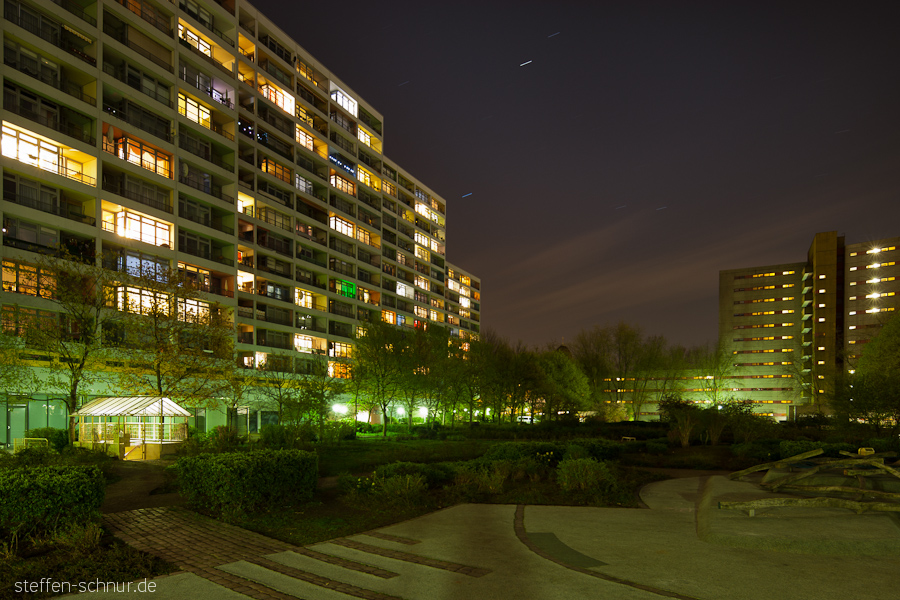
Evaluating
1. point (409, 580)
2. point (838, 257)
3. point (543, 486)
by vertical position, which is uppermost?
point (838, 257)

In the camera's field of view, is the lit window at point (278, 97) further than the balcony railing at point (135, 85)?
Yes

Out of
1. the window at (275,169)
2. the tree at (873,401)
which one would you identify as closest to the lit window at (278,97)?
the window at (275,169)

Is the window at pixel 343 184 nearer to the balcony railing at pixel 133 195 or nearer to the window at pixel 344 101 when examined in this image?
the window at pixel 344 101

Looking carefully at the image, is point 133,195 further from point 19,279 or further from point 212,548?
point 212,548

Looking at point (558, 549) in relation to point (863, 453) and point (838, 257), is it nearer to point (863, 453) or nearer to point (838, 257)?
point (863, 453)

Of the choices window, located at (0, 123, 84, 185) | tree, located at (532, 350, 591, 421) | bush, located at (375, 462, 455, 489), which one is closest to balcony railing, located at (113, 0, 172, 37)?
window, located at (0, 123, 84, 185)

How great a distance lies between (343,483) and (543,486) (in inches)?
221

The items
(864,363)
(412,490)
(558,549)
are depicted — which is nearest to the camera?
(558,549)

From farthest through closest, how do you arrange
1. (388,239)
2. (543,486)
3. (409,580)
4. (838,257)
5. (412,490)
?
(838,257)
(388,239)
(543,486)
(412,490)
(409,580)

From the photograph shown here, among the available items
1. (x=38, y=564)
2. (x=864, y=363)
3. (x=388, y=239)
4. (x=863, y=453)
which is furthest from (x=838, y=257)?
(x=38, y=564)

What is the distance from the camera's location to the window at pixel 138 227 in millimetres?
43156

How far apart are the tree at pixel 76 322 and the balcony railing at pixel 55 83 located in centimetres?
1445

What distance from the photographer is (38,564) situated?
770 cm

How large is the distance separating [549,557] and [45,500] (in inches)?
334
